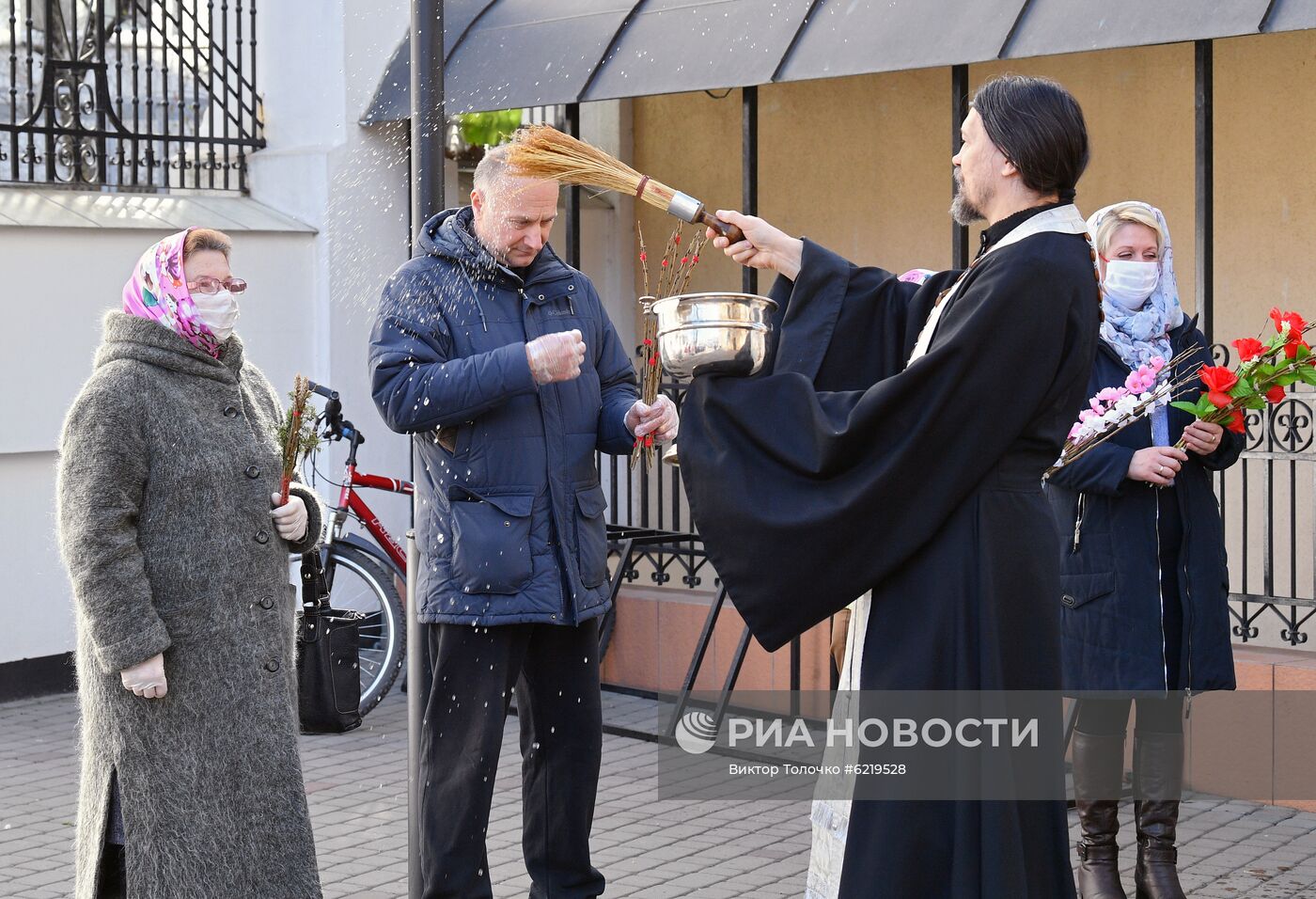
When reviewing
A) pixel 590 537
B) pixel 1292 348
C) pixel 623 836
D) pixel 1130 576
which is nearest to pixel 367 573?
Answer: pixel 623 836

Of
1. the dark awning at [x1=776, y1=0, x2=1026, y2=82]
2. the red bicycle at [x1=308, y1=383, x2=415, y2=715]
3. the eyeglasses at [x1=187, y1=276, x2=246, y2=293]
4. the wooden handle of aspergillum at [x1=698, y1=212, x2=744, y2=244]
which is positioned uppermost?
the dark awning at [x1=776, y1=0, x2=1026, y2=82]

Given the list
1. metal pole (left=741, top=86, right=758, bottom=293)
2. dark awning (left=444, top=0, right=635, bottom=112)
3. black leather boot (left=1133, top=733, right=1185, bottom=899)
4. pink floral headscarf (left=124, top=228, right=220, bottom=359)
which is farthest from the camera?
dark awning (left=444, top=0, right=635, bottom=112)

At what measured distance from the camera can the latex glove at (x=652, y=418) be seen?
4.56 m

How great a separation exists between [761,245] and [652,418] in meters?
1.13

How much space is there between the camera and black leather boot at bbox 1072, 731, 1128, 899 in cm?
501

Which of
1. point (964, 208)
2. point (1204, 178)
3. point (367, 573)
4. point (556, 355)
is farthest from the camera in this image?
point (367, 573)

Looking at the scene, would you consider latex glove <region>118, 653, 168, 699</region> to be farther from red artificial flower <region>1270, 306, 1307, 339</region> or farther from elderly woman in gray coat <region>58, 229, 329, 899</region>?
red artificial flower <region>1270, 306, 1307, 339</region>

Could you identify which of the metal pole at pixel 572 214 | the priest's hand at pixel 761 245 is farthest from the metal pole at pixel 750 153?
the priest's hand at pixel 761 245

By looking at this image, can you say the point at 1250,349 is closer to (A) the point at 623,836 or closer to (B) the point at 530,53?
(A) the point at 623,836

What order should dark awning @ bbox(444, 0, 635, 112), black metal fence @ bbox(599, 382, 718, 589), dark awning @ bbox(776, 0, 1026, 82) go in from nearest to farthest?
dark awning @ bbox(776, 0, 1026, 82) → dark awning @ bbox(444, 0, 635, 112) → black metal fence @ bbox(599, 382, 718, 589)

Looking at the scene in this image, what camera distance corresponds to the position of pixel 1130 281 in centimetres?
502

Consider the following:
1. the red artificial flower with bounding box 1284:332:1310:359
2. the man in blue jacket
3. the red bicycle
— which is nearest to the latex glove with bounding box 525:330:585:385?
the man in blue jacket

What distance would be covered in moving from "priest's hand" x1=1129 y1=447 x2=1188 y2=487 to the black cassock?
1599 mm

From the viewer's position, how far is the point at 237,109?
9141 mm
